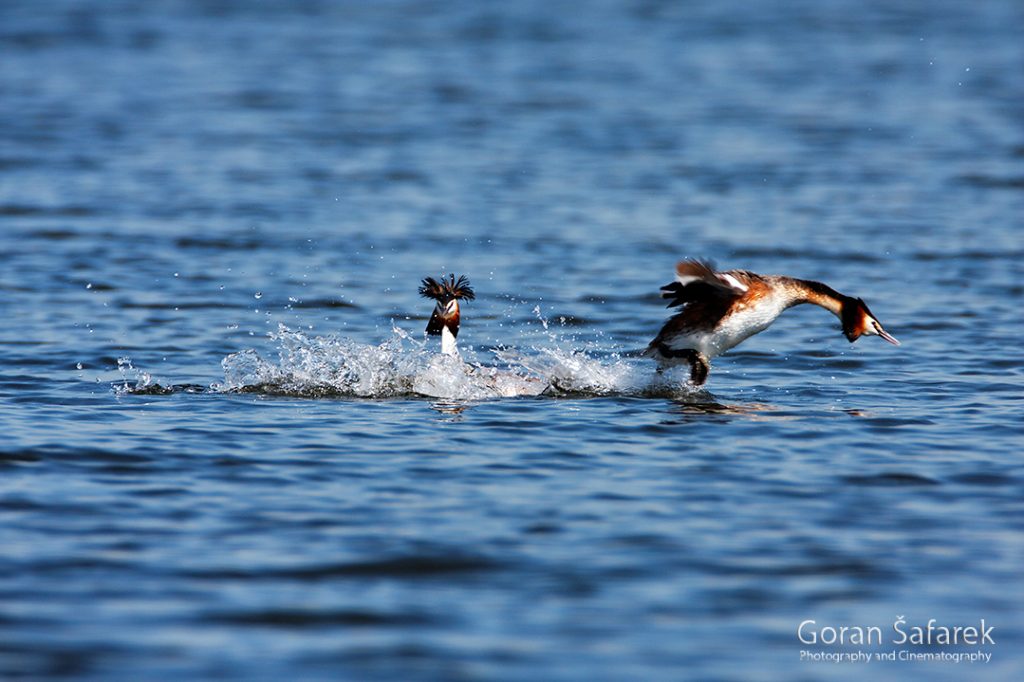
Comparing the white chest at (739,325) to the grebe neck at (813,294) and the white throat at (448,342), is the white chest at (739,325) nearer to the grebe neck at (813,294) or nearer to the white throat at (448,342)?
the grebe neck at (813,294)

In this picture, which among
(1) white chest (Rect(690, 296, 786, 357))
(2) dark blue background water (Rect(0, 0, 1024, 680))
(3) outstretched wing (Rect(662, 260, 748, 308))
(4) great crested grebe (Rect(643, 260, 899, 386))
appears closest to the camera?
(2) dark blue background water (Rect(0, 0, 1024, 680))

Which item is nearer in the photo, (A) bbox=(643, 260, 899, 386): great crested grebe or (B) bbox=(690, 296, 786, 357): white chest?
(A) bbox=(643, 260, 899, 386): great crested grebe

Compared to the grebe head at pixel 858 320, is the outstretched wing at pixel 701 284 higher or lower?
higher

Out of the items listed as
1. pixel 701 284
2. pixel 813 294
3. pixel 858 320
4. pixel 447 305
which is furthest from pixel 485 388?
pixel 858 320

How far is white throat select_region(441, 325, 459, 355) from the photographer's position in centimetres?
1066

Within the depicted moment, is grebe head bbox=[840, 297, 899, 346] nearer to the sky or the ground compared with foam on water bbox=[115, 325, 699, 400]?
nearer to the sky

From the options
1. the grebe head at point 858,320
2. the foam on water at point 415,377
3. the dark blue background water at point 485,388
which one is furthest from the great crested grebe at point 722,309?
the dark blue background water at point 485,388

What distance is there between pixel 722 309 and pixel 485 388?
168cm

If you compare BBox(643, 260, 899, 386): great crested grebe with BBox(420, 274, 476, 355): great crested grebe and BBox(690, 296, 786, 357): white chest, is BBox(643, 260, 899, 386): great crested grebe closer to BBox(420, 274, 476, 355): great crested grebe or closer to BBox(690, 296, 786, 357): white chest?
BBox(690, 296, 786, 357): white chest

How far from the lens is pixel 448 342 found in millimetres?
10703

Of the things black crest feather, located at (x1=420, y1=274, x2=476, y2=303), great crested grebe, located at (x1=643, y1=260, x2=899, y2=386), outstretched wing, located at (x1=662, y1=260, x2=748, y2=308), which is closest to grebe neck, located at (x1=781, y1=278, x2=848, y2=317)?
great crested grebe, located at (x1=643, y1=260, x2=899, y2=386)

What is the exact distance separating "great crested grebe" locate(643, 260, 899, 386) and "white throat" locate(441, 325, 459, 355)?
1373mm

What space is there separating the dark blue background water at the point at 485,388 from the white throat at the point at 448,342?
23 centimetres

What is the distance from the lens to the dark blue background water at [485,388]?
20.5ft
